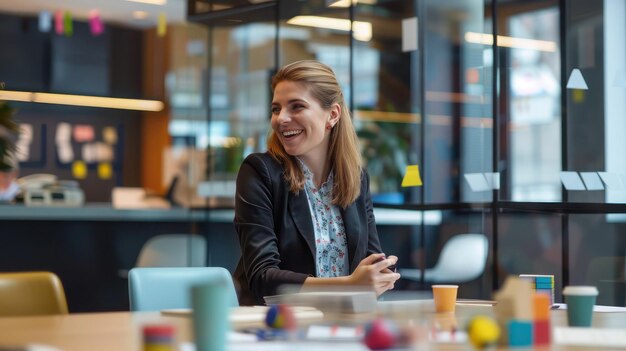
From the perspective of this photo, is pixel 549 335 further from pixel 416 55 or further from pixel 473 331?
pixel 416 55

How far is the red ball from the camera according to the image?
43.9 inches

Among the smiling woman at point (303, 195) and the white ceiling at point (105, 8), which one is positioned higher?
the white ceiling at point (105, 8)

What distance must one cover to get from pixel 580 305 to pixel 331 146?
116 cm

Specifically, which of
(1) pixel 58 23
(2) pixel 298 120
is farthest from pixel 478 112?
(1) pixel 58 23

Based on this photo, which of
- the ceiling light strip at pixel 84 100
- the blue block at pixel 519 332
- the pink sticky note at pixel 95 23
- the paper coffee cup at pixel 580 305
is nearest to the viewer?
the blue block at pixel 519 332

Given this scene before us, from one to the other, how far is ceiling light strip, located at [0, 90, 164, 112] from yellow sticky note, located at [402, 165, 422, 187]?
2.39 metres

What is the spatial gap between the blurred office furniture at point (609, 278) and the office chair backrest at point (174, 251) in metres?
2.58

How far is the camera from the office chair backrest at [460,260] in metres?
4.36

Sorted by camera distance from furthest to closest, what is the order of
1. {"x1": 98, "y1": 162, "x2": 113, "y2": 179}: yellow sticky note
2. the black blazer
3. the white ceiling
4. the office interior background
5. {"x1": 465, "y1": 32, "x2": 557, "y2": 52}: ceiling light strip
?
1. {"x1": 98, "y1": 162, "x2": 113, "y2": 179}: yellow sticky note
2. the white ceiling
3. {"x1": 465, "y1": 32, "x2": 557, "y2": 52}: ceiling light strip
4. the office interior background
5. the black blazer

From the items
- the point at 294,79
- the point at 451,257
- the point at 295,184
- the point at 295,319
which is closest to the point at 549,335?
the point at 295,319

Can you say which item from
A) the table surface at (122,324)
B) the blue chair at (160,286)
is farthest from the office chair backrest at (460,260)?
the table surface at (122,324)

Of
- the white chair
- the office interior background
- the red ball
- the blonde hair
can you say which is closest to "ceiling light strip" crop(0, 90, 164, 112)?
the office interior background

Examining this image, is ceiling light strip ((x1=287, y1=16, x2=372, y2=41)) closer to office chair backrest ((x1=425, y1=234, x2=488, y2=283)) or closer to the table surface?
office chair backrest ((x1=425, y1=234, x2=488, y2=283))

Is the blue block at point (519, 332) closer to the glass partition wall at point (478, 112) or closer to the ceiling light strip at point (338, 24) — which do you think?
the glass partition wall at point (478, 112)
